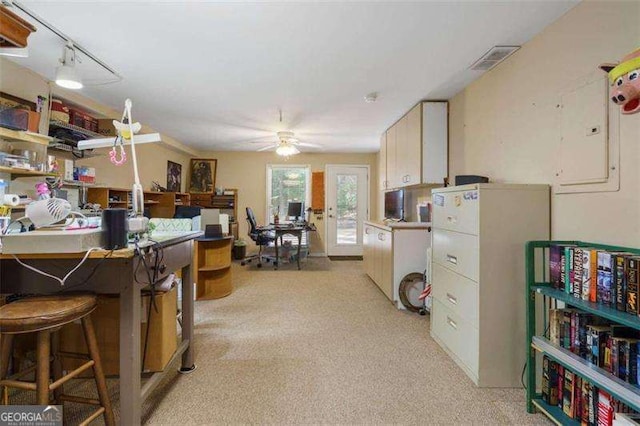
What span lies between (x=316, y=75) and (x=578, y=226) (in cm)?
230

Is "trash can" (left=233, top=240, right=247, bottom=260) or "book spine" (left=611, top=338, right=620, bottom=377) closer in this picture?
"book spine" (left=611, top=338, right=620, bottom=377)

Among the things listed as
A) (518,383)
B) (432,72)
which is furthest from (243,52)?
(518,383)

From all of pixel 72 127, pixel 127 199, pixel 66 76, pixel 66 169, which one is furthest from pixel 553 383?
pixel 127 199

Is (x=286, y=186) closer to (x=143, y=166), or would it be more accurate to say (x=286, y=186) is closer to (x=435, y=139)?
(x=143, y=166)

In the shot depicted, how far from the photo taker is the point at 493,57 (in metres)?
2.33

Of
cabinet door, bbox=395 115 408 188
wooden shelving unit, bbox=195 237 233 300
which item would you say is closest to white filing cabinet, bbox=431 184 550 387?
cabinet door, bbox=395 115 408 188

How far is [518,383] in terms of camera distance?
181 centimetres

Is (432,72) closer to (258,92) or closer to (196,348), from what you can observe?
(258,92)

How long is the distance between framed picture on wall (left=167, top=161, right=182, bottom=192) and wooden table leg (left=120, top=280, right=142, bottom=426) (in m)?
4.54

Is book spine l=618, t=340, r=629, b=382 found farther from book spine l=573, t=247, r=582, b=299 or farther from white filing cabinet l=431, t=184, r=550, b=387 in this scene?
white filing cabinet l=431, t=184, r=550, b=387

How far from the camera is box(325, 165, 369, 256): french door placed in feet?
21.5

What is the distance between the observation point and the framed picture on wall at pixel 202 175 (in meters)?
6.24

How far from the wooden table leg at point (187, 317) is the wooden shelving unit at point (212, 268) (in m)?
1.50

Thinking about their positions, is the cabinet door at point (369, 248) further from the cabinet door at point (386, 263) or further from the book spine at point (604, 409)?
the book spine at point (604, 409)
